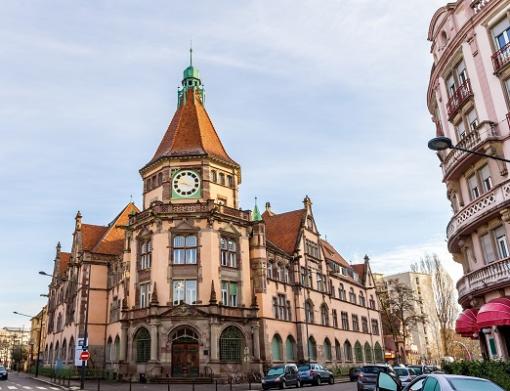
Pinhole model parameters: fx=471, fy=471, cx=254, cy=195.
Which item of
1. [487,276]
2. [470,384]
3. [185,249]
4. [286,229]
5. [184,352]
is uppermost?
[286,229]

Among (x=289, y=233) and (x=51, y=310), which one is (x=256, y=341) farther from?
(x=51, y=310)

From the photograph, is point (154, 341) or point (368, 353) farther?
point (368, 353)

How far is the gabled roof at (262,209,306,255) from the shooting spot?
50375 millimetres

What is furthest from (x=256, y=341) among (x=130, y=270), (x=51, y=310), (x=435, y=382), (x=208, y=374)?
(x=51, y=310)

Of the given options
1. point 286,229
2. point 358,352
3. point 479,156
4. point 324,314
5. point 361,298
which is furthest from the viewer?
point 361,298

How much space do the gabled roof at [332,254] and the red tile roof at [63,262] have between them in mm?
34409

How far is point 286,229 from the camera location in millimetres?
52875

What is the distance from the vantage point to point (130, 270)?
41000mm

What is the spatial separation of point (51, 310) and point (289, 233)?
36876 millimetres

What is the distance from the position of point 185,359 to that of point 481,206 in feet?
80.8

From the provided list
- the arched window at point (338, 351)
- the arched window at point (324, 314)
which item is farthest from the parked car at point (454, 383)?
the arched window at point (338, 351)

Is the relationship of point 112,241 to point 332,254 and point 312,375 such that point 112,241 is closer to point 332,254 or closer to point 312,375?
point 332,254

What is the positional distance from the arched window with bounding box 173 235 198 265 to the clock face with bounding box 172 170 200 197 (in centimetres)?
411

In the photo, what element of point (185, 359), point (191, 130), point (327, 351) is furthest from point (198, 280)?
point (327, 351)
